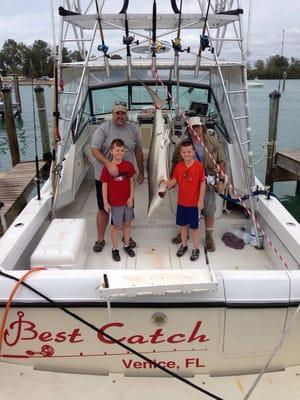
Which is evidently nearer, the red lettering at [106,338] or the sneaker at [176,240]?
the red lettering at [106,338]

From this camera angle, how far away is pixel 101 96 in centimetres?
645

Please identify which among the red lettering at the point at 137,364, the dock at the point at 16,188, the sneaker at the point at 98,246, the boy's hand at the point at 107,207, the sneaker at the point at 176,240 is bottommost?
the dock at the point at 16,188

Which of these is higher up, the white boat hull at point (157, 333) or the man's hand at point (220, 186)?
the man's hand at point (220, 186)

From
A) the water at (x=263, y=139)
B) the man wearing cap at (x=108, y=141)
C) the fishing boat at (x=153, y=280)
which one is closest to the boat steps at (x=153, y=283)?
the fishing boat at (x=153, y=280)

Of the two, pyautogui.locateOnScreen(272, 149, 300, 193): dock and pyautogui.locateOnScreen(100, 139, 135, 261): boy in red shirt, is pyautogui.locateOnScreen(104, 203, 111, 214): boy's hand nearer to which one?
pyautogui.locateOnScreen(100, 139, 135, 261): boy in red shirt

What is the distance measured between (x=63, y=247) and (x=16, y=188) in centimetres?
508

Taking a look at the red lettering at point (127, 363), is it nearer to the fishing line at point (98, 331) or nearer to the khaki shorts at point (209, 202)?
the fishing line at point (98, 331)

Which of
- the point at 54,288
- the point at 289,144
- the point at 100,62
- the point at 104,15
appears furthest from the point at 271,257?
the point at 289,144

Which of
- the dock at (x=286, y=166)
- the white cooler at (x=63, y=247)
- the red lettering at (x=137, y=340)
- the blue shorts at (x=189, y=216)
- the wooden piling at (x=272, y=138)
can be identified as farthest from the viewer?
the wooden piling at (x=272, y=138)

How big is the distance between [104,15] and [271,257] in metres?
3.07

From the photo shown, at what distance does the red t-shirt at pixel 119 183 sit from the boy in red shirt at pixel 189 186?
1.39 feet

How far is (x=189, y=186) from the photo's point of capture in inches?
152

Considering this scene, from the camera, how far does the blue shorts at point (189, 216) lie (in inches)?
155

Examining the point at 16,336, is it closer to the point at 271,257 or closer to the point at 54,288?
the point at 54,288
